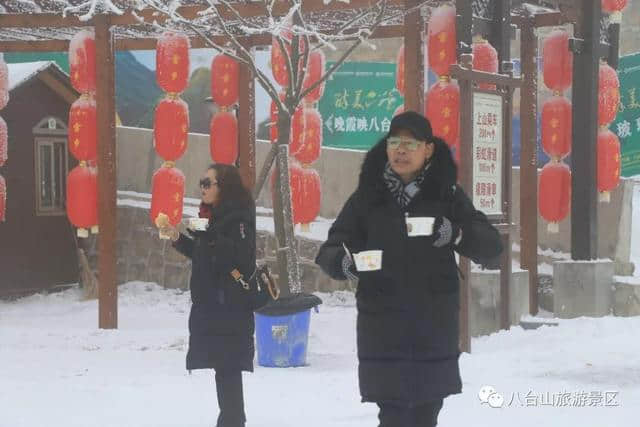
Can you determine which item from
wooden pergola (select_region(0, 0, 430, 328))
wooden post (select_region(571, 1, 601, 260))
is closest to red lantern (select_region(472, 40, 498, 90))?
wooden pergola (select_region(0, 0, 430, 328))

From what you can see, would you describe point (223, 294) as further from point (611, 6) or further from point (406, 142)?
point (611, 6)

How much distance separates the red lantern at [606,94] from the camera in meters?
12.0

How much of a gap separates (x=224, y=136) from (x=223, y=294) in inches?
279

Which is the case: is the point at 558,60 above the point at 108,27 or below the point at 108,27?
below

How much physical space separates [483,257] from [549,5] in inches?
→ 331

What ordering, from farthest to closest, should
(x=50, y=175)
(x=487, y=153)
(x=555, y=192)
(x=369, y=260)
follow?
1. (x=50, y=175)
2. (x=555, y=192)
3. (x=487, y=153)
4. (x=369, y=260)

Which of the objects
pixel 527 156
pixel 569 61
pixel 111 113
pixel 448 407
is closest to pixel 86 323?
pixel 111 113

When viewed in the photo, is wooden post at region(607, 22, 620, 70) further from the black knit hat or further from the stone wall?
the black knit hat

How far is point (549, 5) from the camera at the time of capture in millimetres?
12164

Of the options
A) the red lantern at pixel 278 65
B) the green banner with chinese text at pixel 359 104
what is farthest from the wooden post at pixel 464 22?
the green banner with chinese text at pixel 359 104

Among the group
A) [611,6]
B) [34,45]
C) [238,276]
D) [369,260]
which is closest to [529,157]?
[611,6]

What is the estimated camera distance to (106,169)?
11961mm

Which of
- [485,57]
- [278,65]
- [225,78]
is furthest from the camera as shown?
[225,78]

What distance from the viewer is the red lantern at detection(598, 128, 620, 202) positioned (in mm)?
11992
